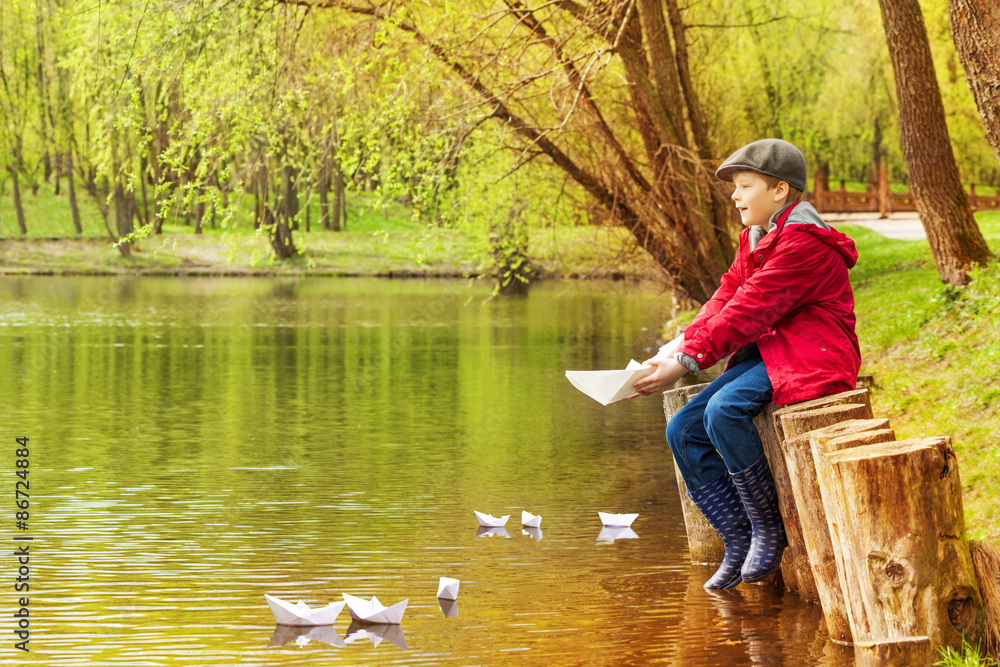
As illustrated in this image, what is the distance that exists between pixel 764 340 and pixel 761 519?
755mm

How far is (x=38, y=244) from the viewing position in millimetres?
42812

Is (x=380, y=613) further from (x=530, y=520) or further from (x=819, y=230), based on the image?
(x=819, y=230)

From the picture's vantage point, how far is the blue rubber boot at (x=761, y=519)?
4.59m

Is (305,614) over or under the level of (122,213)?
under

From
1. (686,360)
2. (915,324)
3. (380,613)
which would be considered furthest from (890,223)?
(380,613)

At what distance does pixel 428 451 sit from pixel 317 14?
7.32 meters

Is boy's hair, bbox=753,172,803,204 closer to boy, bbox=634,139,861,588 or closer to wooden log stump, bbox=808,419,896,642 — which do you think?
boy, bbox=634,139,861,588

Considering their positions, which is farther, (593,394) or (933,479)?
(593,394)

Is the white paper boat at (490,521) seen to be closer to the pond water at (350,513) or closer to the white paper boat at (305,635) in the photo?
the pond water at (350,513)

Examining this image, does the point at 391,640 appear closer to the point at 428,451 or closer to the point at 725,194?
the point at 428,451

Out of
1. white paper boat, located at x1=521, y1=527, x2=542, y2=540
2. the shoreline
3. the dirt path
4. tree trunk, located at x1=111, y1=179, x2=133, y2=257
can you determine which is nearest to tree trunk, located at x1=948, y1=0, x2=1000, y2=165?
white paper boat, located at x1=521, y1=527, x2=542, y2=540

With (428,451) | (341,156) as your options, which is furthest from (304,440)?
(341,156)

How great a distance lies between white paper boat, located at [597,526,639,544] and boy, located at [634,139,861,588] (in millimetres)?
1459

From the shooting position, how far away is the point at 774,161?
4551mm
